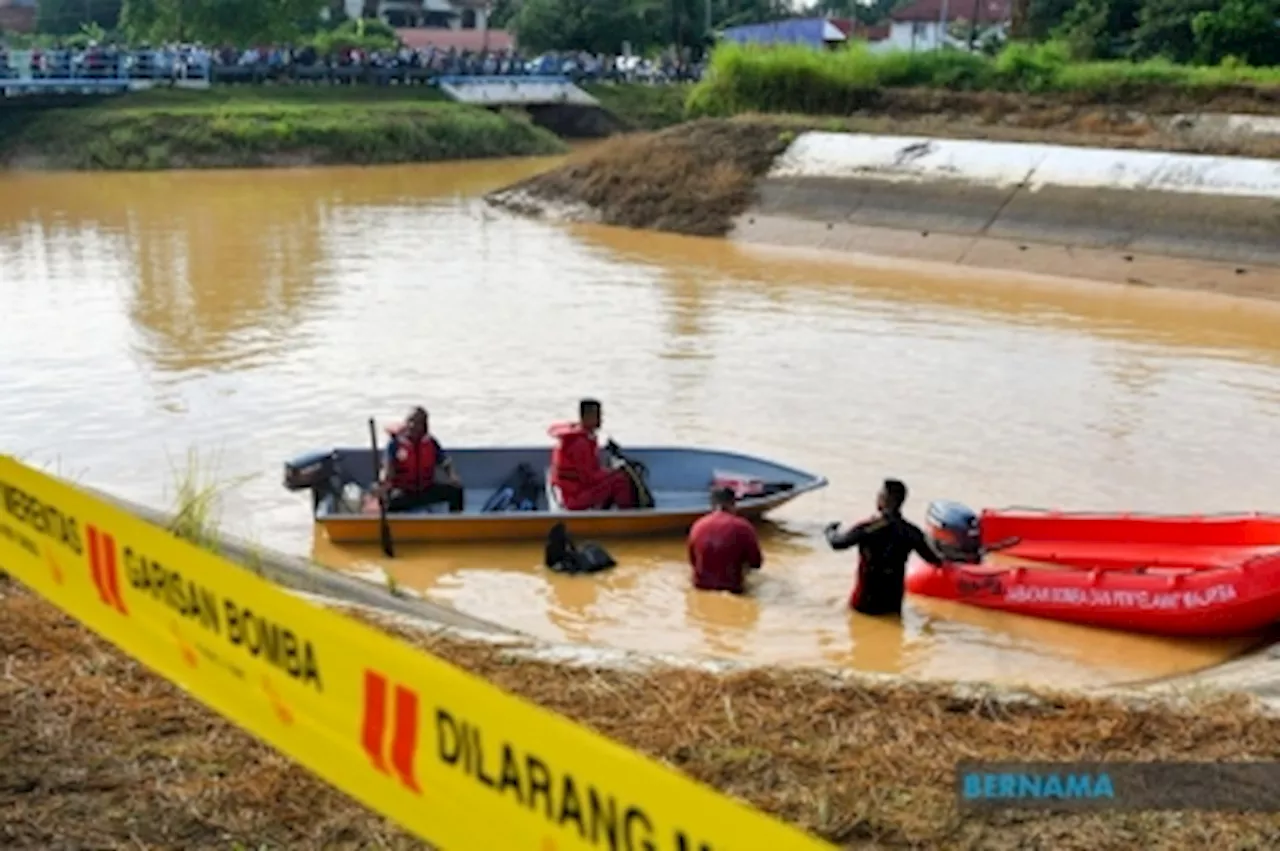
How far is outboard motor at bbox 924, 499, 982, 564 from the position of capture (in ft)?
35.8

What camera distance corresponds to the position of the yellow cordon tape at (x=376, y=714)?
2.83 m

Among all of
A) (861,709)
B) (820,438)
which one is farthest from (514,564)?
(861,709)

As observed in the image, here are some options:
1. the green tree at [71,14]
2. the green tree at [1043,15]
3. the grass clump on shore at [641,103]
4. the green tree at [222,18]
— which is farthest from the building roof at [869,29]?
the green tree at [71,14]

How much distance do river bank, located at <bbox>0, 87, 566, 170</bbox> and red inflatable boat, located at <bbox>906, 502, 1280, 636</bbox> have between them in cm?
3843

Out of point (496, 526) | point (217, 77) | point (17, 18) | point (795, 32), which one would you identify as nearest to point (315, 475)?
point (496, 526)

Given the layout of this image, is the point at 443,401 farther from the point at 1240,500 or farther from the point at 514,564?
the point at 1240,500

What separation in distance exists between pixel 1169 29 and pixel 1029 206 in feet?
66.0

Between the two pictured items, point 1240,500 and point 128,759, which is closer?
point 128,759

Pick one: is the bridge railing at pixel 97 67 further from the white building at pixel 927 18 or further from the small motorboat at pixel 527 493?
the white building at pixel 927 18

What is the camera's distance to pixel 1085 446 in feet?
50.2

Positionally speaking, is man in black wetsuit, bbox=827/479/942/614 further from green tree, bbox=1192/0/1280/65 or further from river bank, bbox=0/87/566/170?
river bank, bbox=0/87/566/170

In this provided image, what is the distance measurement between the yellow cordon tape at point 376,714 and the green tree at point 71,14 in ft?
275

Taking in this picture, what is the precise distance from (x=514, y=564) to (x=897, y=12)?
84.8m

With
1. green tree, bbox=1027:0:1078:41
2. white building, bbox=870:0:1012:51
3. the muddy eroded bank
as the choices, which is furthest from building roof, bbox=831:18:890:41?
the muddy eroded bank
